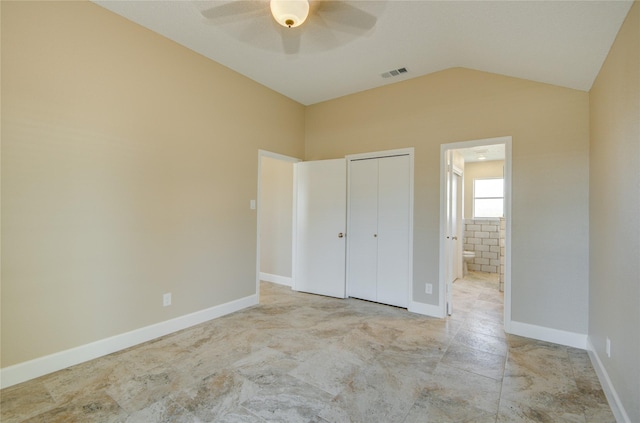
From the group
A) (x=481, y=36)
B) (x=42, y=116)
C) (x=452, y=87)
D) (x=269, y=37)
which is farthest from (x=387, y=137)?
(x=42, y=116)

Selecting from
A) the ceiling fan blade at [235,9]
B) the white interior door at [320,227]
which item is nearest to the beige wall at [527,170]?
the white interior door at [320,227]

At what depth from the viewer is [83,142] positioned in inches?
94.2

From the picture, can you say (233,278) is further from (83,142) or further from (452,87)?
(452,87)

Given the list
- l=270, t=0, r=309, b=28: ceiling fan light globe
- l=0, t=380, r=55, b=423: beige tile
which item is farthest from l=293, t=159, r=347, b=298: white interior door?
l=0, t=380, r=55, b=423: beige tile

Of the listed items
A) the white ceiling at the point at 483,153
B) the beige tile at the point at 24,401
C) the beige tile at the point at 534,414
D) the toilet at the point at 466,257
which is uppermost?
the white ceiling at the point at 483,153

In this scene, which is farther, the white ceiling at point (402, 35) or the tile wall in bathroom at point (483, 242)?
the tile wall in bathroom at point (483, 242)

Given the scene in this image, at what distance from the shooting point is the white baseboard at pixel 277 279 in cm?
499

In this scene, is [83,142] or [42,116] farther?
[83,142]

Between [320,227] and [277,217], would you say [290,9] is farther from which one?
[277,217]

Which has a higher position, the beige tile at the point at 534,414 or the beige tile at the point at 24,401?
the beige tile at the point at 24,401

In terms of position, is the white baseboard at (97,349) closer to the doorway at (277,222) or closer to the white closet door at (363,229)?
the doorway at (277,222)

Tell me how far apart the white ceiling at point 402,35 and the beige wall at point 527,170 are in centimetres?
19

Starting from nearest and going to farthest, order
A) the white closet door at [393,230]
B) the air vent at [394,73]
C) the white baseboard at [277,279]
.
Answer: the air vent at [394,73]
the white closet door at [393,230]
the white baseboard at [277,279]

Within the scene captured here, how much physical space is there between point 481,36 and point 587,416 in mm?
2935
